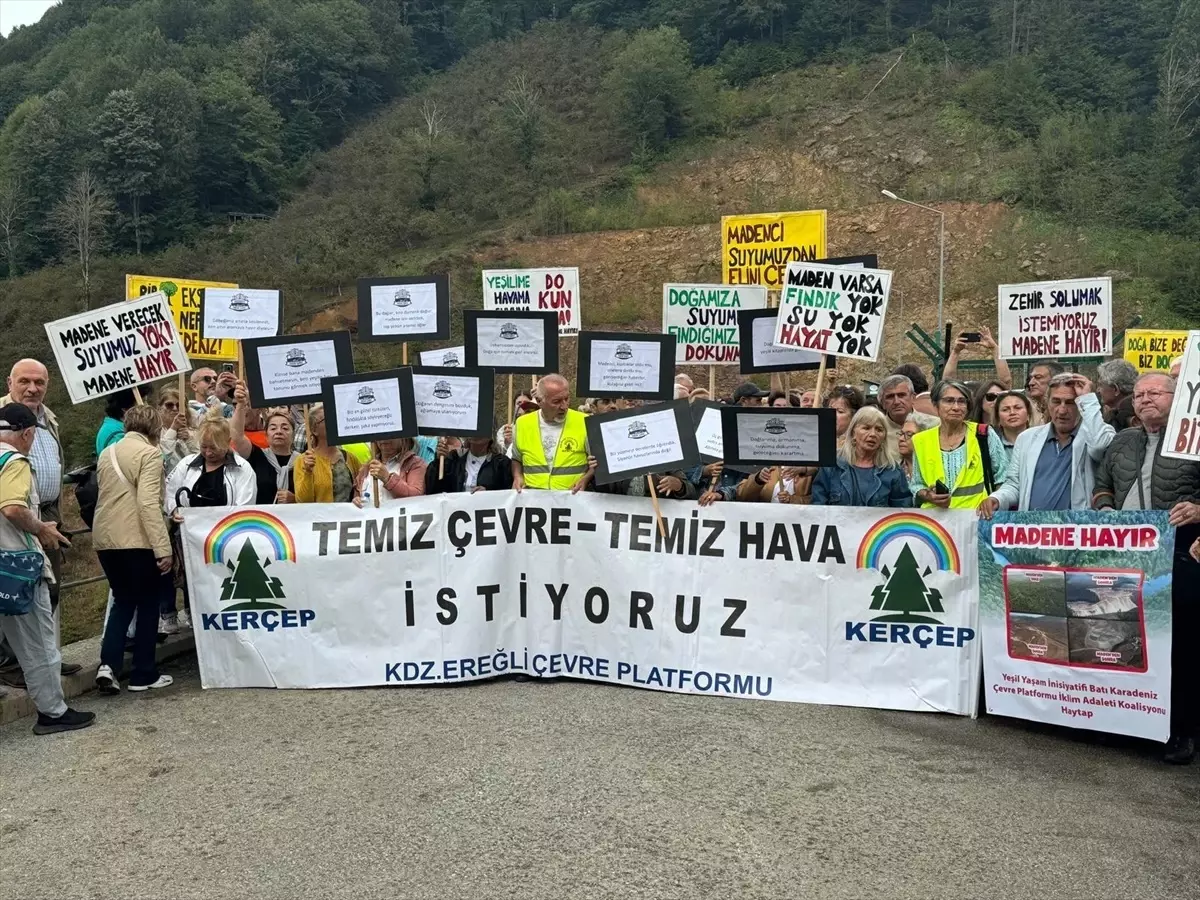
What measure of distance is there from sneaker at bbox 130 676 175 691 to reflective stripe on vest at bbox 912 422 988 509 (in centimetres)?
489

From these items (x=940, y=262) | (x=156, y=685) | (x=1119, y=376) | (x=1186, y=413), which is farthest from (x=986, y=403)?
(x=940, y=262)

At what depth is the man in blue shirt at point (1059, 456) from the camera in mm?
6531

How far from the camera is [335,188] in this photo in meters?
84.7

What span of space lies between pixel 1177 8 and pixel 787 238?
81259mm

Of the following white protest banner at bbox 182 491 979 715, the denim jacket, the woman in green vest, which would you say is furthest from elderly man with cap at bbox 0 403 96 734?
the woman in green vest

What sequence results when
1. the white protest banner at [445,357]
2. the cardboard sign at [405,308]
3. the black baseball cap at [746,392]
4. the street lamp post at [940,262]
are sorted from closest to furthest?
the cardboard sign at [405,308] < the black baseball cap at [746,392] < the white protest banner at [445,357] < the street lamp post at [940,262]

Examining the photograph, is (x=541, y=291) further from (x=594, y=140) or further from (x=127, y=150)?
(x=127, y=150)

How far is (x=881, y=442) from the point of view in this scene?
6.77 meters

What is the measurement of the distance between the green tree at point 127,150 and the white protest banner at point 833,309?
264ft

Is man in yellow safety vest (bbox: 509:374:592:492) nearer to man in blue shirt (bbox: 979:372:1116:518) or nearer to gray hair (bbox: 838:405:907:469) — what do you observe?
gray hair (bbox: 838:405:907:469)

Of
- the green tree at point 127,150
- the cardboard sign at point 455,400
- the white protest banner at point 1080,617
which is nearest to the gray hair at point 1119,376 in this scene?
the white protest banner at point 1080,617

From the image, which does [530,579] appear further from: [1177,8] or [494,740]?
[1177,8]

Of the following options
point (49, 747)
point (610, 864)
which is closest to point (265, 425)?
point (49, 747)

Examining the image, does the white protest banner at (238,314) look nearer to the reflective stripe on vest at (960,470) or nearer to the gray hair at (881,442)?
the gray hair at (881,442)
